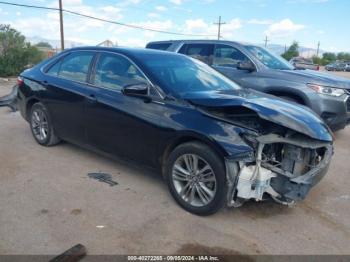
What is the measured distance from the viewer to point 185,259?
300 centimetres

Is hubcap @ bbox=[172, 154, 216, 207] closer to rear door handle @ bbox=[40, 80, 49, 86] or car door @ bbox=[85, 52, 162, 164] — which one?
car door @ bbox=[85, 52, 162, 164]

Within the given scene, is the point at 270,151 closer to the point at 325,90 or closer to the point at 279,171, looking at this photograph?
the point at 279,171

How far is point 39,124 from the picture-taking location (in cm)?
578

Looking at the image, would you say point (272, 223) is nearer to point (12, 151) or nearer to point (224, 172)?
point (224, 172)

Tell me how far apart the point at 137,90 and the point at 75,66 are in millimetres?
1570

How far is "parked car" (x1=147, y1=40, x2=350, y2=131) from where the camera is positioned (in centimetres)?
639

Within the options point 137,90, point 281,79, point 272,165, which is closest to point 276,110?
point 272,165

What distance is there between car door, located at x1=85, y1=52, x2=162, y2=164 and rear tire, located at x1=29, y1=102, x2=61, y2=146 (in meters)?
1.08

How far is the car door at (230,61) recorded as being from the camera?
7.17 meters

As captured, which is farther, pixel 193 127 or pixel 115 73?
pixel 115 73

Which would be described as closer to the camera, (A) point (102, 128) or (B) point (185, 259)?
(B) point (185, 259)

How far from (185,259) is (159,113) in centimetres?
158

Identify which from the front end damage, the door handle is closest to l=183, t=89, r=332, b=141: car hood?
the front end damage

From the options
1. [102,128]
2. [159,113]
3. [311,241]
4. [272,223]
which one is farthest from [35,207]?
[311,241]
